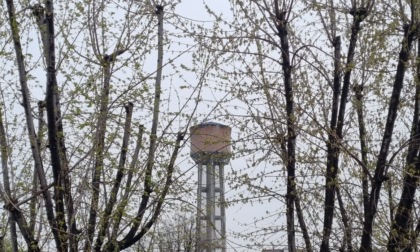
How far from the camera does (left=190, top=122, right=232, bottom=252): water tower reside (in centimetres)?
917

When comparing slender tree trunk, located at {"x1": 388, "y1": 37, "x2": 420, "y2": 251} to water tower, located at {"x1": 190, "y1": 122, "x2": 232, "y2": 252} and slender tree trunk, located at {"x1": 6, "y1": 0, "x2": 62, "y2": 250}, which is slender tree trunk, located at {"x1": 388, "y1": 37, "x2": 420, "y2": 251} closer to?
water tower, located at {"x1": 190, "y1": 122, "x2": 232, "y2": 252}

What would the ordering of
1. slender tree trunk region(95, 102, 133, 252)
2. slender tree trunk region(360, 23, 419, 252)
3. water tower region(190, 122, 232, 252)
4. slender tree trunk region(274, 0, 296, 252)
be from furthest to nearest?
water tower region(190, 122, 232, 252) < slender tree trunk region(274, 0, 296, 252) < slender tree trunk region(360, 23, 419, 252) < slender tree trunk region(95, 102, 133, 252)

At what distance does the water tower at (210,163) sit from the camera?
9.17m

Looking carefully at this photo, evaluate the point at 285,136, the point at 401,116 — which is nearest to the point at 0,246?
the point at 285,136

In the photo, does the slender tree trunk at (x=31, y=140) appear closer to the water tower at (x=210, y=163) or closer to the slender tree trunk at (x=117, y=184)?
the slender tree trunk at (x=117, y=184)

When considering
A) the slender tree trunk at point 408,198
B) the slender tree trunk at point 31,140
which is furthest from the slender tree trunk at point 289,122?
the slender tree trunk at point 31,140

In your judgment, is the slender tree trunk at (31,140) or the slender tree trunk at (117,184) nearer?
the slender tree trunk at (31,140)

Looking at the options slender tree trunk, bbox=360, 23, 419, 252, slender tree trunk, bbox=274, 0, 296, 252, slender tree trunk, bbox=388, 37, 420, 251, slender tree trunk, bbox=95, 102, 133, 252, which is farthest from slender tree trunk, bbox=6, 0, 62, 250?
slender tree trunk, bbox=388, 37, 420, 251

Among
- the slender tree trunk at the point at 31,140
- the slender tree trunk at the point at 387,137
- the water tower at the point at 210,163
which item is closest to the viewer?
the slender tree trunk at the point at 31,140

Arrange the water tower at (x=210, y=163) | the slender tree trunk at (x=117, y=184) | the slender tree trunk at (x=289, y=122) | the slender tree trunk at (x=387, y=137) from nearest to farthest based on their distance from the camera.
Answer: the slender tree trunk at (x=117, y=184) < the slender tree trunk at (x=387, y=137) < the slender tree trunk at (x=289, y=122) < the water tower at (x=210, y=163)

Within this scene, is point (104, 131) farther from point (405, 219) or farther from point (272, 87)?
point (405, 219)

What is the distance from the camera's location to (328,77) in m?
9.53

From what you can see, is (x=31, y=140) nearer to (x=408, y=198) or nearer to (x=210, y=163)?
(x=210, y=163)

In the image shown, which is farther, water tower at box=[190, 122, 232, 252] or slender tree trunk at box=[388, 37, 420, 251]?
water tower at box=[190, 122, 232, 252]
